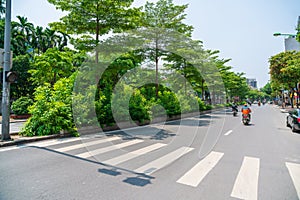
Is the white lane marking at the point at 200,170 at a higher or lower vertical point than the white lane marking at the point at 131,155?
lower

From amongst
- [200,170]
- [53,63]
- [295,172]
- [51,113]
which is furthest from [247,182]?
[53,63]

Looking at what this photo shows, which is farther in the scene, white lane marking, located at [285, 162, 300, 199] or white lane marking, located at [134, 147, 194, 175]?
white lane marking, located at [134, 147, 194, 175]

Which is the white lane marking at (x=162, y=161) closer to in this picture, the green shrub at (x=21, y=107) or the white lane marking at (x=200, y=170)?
the white lane marking at (x=200, y=170)

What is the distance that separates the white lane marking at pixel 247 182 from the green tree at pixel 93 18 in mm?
9909

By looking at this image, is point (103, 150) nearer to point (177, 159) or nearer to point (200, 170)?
point (177, 159)

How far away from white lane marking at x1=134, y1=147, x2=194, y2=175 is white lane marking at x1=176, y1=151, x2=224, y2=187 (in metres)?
0.74

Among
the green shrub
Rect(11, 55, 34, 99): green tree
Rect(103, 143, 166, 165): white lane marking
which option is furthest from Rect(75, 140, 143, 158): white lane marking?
Rect(11, 55, 34, 99): green tree

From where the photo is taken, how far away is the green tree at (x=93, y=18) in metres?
10.5

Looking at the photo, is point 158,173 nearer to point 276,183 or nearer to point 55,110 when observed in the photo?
point 276,183

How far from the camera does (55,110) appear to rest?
28.8 ft

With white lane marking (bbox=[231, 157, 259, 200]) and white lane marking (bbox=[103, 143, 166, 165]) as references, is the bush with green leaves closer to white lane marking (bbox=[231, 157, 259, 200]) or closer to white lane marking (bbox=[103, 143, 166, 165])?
white lane marking (bbox=[103, 143, 166, 165])

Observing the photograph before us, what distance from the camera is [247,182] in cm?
401

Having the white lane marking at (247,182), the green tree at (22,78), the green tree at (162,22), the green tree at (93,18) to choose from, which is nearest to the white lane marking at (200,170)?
the white lane marking at (247,182)

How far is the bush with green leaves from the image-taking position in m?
8.52
